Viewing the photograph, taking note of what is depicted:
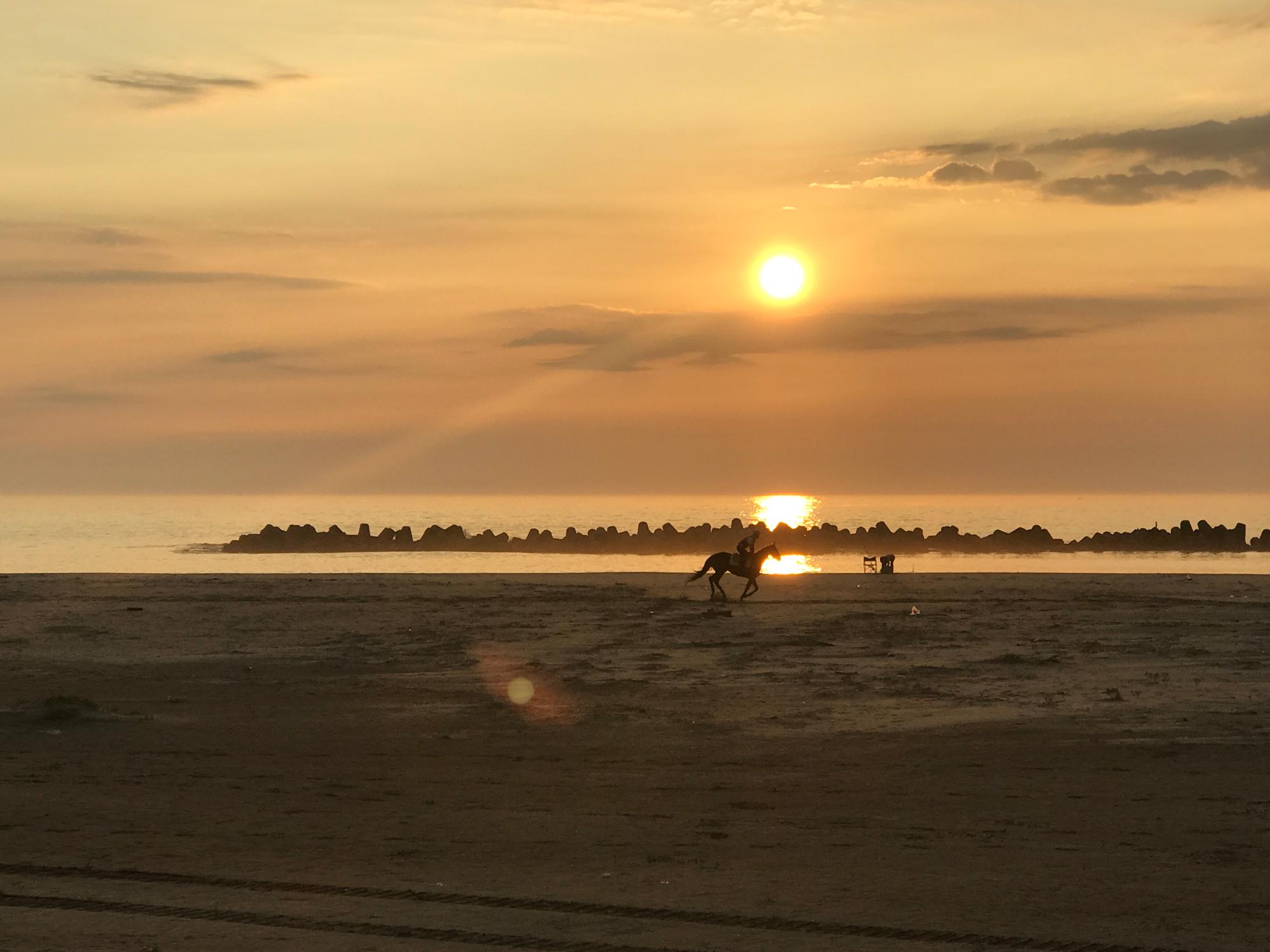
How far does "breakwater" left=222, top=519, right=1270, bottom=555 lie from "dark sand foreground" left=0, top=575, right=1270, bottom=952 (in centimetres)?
4638

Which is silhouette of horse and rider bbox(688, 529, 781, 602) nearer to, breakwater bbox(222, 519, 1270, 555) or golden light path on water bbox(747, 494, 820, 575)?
golden light path on water bbox(747, 494, 820, 575)

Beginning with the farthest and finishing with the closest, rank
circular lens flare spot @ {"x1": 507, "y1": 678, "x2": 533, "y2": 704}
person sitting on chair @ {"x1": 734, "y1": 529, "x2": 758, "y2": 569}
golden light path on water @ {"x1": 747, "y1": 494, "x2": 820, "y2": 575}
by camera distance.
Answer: golden light path on water @ {"x1": 747, "y1": 494, "x2": 820, "y2": 575}
person sitting on chair @ {"x1": 734, "y1": 529, "x2": 758, "y2": 569}
circular lens flare spot @ {"x1": 507, "y1": 678, "x2": 533, "y2": 704}

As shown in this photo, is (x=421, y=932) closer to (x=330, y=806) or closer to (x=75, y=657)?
(x=330, y=806)

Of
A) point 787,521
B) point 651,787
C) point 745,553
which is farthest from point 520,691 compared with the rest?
point 787,521

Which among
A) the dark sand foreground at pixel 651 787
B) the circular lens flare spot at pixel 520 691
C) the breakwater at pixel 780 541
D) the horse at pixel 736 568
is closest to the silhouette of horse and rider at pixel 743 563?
the horse at pixel 736 568

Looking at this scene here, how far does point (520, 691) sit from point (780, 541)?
192ft

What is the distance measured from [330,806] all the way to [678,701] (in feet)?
21.5

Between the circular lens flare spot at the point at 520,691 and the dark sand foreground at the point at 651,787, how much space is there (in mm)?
162

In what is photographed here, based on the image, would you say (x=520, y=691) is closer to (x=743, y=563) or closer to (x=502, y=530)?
(x=743, y=563)

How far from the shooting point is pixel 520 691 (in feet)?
63.0

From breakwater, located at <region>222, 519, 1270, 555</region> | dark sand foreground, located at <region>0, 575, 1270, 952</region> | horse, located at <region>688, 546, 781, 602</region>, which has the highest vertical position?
breakwater, located at <region>222, 519, 1270, 555</region>

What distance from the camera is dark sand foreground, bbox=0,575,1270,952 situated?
29.2ft

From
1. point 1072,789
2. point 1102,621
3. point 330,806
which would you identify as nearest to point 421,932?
point 330,806

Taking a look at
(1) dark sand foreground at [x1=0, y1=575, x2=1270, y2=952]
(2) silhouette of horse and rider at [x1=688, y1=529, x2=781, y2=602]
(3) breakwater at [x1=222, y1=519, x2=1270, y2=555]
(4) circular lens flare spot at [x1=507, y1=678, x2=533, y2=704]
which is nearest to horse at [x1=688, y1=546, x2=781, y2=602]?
(2) silhouette of horse and rider at [x1=688, y1=529, x2=781, y2=602]
